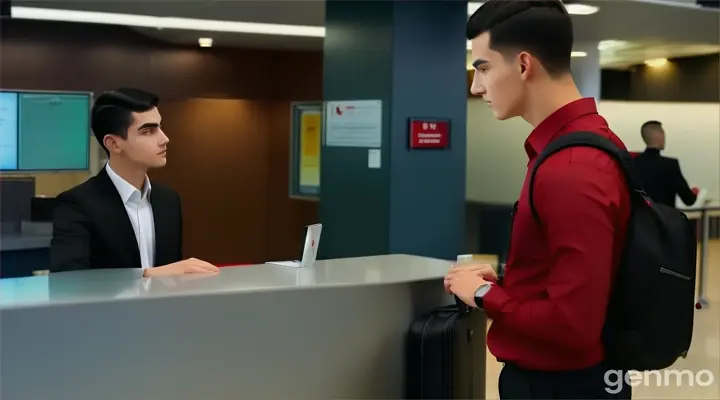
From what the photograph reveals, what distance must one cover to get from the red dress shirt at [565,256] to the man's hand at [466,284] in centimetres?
6

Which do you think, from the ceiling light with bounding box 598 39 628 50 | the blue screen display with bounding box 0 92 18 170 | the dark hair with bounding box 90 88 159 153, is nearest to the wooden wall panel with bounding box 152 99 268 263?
the blue screen display with bounding box 0 92 18 170

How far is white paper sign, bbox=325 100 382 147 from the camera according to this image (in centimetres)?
564

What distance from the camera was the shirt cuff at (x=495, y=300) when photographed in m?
1.64

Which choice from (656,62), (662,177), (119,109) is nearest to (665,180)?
(662,177)

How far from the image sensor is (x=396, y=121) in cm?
557

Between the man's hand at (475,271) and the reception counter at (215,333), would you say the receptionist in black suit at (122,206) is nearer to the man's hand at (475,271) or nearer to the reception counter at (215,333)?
the reception counter at (215,333)

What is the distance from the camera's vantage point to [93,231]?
2381mm

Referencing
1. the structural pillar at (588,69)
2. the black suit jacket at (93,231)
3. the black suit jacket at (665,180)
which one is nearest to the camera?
the black suit jacket at (93,231)

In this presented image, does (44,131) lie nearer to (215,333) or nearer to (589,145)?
(215,333)

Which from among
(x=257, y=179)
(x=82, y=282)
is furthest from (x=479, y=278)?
(x=257, y=179)

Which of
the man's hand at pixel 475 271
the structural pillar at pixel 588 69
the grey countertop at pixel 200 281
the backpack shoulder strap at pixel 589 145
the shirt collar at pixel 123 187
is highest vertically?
the structural pillar at pixel 588 69

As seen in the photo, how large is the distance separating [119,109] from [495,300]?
138 cm

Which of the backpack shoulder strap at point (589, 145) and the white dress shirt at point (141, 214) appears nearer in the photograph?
the backpack shoulder strap at point (589, 145)

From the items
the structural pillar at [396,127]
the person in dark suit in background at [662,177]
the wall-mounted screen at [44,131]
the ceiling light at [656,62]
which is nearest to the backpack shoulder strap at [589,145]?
the structural pillar at [396,127]
